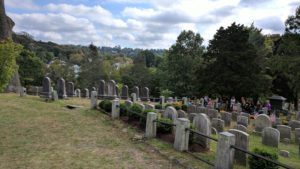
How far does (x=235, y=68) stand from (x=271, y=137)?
20.5m

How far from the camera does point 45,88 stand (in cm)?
2031

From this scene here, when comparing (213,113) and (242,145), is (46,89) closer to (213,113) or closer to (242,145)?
(213,113)

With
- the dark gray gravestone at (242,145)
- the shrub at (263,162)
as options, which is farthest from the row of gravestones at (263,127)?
the shrub at (263,162)

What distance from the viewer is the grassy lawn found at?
253 inches

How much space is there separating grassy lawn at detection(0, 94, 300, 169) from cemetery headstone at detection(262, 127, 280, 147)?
0.53 meters

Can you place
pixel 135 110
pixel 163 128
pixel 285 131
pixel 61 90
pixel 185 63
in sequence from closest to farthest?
pixel 163 128 → pixel 135 110 → pixel 285 131 → pixel 61 90 → pixel 185 63

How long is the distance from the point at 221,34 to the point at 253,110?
1344cm

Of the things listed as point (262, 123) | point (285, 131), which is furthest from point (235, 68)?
point (285, 131)

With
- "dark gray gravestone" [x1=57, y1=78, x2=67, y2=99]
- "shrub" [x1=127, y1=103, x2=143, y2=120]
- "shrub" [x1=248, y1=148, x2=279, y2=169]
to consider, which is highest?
"dark gray gravestone" [x1=57, y1=78, x2=67, y2=99]

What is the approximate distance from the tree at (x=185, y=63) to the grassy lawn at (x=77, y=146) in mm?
24644

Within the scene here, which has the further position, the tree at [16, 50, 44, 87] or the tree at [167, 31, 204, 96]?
the tree at [16, 50, 44, 87]

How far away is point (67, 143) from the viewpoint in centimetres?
833

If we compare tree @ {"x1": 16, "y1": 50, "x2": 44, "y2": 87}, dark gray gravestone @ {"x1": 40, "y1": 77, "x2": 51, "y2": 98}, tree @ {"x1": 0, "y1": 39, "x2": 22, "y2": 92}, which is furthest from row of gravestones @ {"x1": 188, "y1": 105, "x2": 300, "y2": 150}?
tree @ {"x1": 16, "y1": 50, "x2": 44, "y2": 87}

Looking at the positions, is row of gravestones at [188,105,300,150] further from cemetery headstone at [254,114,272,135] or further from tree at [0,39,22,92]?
tree at [0,39,22,92]
